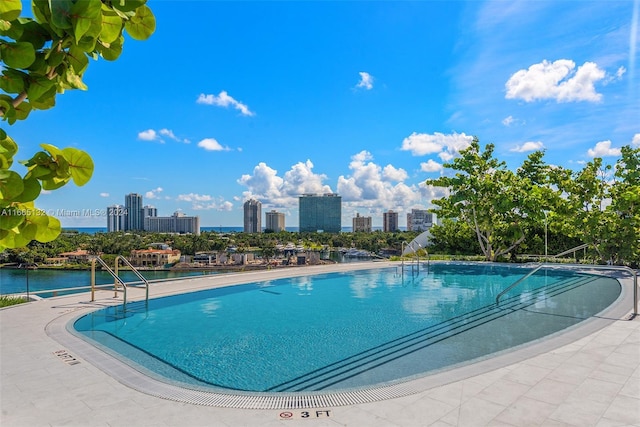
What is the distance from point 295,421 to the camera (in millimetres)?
3363

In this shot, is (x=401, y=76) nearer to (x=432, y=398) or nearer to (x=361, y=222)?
(x=432, y=398)

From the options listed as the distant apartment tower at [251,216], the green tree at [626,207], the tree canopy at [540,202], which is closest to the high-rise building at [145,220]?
the distant apartment tower at [251,216]

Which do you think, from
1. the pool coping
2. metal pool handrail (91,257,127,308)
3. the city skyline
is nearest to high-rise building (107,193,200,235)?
the city skyline

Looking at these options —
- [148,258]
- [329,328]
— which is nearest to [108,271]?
[329,328]

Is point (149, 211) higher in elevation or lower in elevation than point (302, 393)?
higher

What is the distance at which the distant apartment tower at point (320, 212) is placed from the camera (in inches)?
4542

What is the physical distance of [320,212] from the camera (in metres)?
116

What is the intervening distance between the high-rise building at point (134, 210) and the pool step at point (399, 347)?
174ft

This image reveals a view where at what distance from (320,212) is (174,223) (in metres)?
49.7

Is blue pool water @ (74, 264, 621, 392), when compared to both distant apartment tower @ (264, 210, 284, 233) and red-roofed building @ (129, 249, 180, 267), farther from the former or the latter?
distant apartment tower @ (264, 210, 284, 233)

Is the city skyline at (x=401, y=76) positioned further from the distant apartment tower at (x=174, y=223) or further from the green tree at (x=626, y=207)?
the distant apartment tower at (x=174, y=223)

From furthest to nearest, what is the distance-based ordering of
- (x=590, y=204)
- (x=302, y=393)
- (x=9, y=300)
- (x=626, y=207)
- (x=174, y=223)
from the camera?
1. (x=174, y=223)
2. (x=590, y=204)
3. (x=626, y=207)
4. (x=9, y=300)
5. (x=302, y=393)

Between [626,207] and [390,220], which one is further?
[390,220]

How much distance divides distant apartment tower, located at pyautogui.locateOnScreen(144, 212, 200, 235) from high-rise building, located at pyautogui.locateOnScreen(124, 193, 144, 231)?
5996 millimetres
